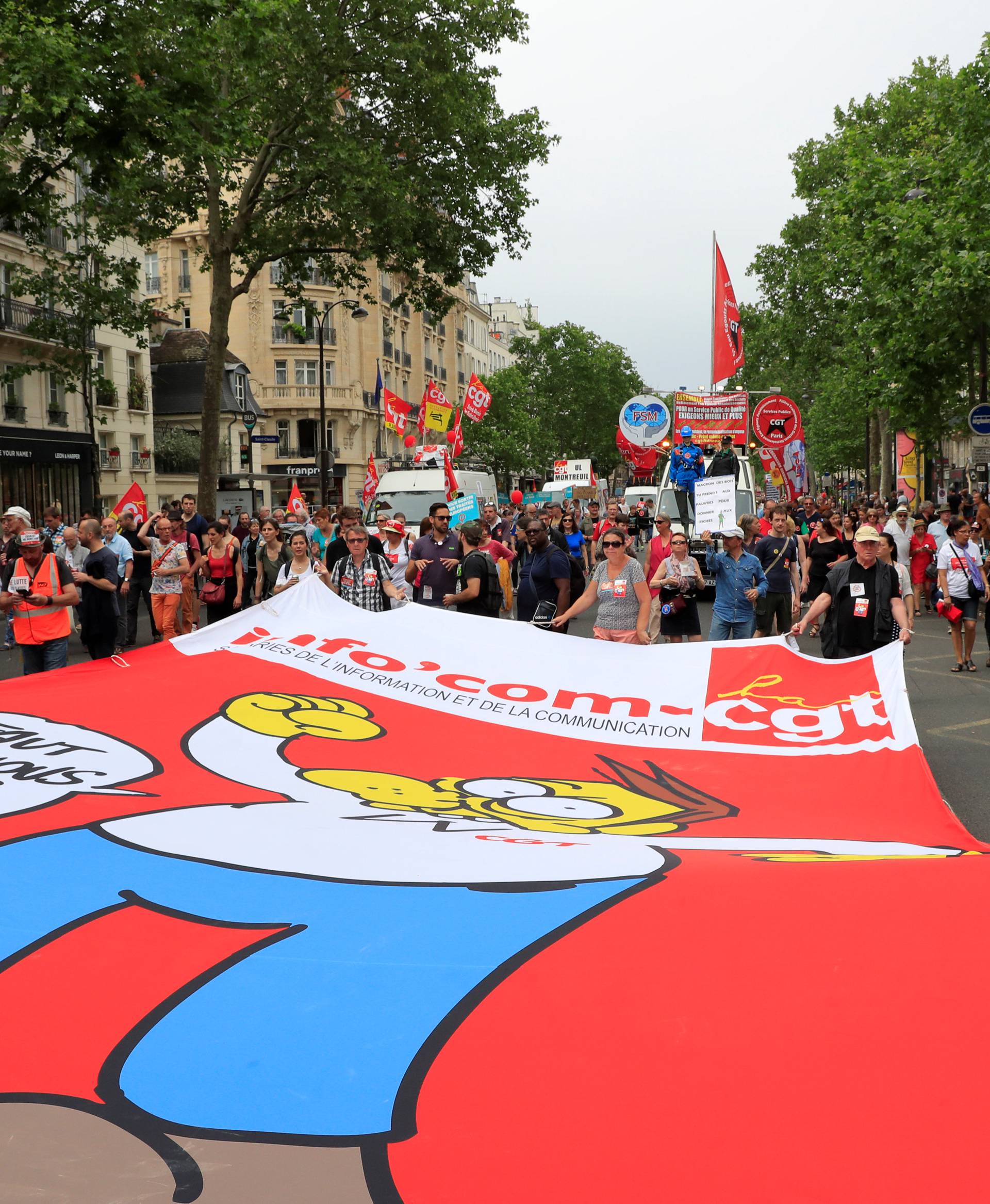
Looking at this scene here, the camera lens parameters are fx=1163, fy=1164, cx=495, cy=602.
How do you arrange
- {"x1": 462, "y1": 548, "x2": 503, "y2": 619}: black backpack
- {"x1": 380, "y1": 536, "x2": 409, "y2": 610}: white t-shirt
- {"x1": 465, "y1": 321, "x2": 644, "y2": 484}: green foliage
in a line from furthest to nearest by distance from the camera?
{"x1": 465, "y1": 321, "x2": 644, "y2": 484}: green foliage
{"x1": 380, "y1": 536, "x2": 409, "y2": 610}: white t-shirt
{"x1": 462, "y1": 548, "x2": 503, "y2": 619}: black backpack

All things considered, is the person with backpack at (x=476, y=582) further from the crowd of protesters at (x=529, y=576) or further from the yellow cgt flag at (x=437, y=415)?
the yellow cgt flag at (x=437, y=415)

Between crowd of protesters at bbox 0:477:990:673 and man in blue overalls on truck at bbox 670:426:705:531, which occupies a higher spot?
man in blue overalls on truck at bbox 670:426:705:531

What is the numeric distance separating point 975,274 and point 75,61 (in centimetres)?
1561

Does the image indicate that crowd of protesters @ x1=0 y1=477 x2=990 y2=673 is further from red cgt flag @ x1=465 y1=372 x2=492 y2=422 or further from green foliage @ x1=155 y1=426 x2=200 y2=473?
green foliage @ x1=155 y1=426 x2=200 y2=473

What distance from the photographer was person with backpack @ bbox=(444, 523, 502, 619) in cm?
1122

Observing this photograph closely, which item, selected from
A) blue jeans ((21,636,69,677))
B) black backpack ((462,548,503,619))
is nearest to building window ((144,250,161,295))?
black backpack ((462,548,503,619))

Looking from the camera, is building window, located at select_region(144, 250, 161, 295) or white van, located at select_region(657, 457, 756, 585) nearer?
white van, located at select_region(657, 457, 756, 585)

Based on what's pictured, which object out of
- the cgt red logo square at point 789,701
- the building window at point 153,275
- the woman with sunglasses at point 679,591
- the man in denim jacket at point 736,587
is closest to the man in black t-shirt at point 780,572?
the woman with sunglasses at point 679,591

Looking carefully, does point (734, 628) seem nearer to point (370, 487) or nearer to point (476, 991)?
point (476, 991)

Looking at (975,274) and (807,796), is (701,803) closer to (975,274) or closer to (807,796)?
(807,796)

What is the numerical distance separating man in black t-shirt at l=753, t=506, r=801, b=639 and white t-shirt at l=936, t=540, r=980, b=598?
196 centimetres

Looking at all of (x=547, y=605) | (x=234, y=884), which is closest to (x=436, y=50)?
(x=547, y=605)

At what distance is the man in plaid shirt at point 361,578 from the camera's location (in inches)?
427

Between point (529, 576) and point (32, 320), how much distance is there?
29684mm
